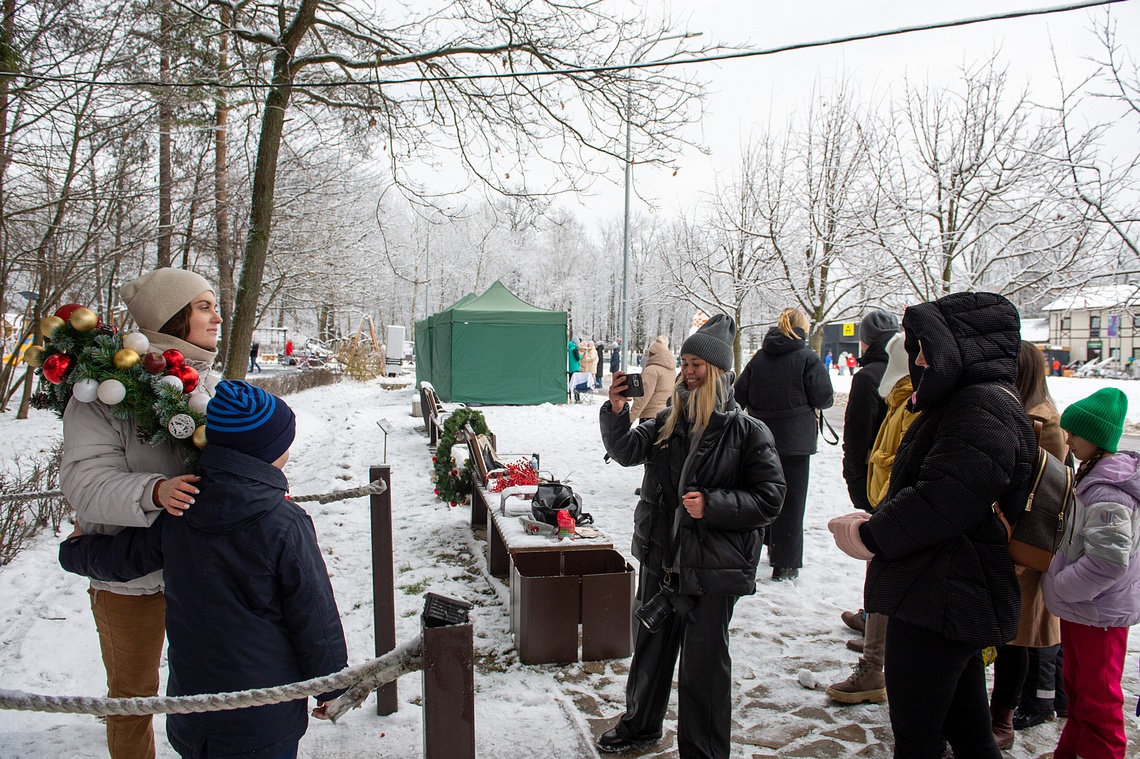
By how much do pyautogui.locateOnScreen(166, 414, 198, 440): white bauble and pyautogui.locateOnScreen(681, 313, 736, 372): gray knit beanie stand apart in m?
1.79

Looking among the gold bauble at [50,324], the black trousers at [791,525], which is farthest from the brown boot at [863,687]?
the gold bauble at [50,324]

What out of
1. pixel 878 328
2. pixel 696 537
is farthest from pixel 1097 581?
pixel 878 328

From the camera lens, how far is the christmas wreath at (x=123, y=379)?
221 cm

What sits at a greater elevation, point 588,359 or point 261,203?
point 261,203

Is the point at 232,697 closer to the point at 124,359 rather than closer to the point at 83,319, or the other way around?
the point at 124,359

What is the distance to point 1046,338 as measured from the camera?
1880 inches

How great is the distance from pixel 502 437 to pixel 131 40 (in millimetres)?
7360

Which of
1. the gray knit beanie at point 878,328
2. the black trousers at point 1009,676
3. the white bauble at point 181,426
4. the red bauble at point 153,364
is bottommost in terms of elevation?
the black trousers at point 1009,676

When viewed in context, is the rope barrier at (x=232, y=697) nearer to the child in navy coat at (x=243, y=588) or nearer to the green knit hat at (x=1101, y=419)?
the child in navy coat at (x=243, y=588)

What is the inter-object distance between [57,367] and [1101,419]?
11.8 ft

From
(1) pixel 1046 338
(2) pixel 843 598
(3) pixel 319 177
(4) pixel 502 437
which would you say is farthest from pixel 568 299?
(2) pixel 843 598

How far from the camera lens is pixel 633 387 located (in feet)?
11.0

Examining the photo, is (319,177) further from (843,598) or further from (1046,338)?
(1046,338)

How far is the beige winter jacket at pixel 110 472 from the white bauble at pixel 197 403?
5.9 inches
